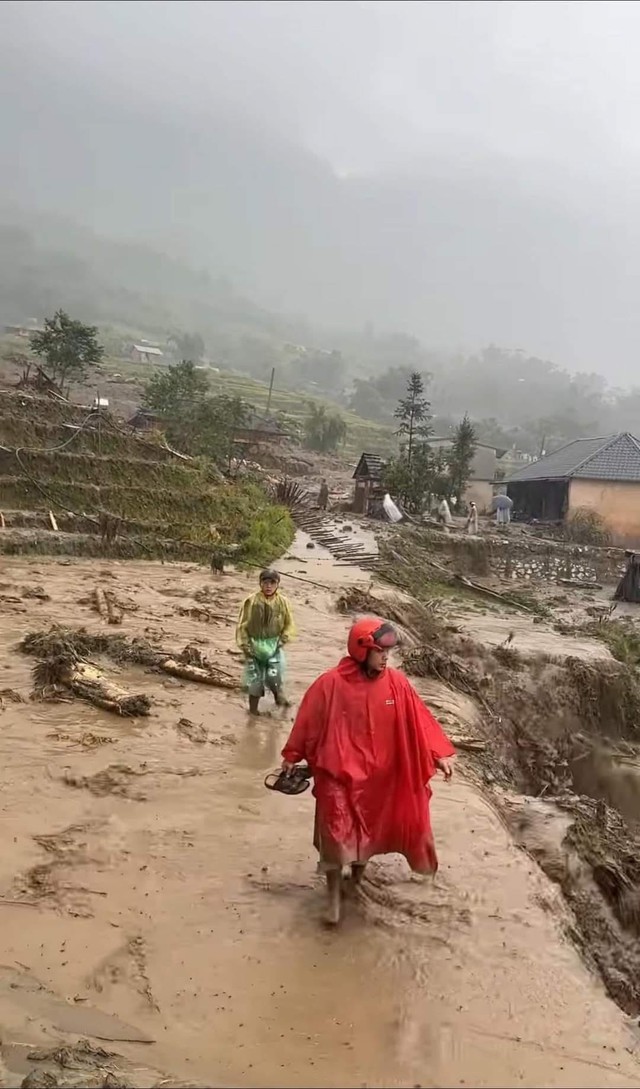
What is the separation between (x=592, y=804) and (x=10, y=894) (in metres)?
6.06

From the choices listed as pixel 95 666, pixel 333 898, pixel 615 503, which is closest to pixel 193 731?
pixel 95 666

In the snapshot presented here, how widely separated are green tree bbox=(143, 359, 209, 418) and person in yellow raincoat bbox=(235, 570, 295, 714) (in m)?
25.3

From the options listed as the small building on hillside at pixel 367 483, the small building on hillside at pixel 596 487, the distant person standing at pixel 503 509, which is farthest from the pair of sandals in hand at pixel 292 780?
the distant person standing at pixel 503 509

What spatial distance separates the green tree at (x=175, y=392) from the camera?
108 ft

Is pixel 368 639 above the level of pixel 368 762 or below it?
above

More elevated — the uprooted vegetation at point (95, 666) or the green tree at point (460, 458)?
the green tree at point (460, 458)

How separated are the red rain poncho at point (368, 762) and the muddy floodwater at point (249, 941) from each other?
546 millimetres

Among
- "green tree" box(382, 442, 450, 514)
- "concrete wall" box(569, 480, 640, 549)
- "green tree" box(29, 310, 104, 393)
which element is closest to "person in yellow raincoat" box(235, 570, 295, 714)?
"green tree" box(382, 442, 450, 514)

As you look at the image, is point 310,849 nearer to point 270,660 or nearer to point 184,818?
point 184,818

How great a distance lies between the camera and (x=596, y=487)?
31.8 m

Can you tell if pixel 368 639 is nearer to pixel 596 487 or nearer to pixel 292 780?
pixel 292 780

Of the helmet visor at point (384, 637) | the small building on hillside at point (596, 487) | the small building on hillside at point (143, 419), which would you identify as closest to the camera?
the helmet visor at point (384, 637)

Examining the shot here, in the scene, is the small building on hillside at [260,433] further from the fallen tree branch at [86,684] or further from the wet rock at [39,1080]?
the wet rock at [39,1080]

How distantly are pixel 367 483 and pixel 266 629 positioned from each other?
25.3 m
